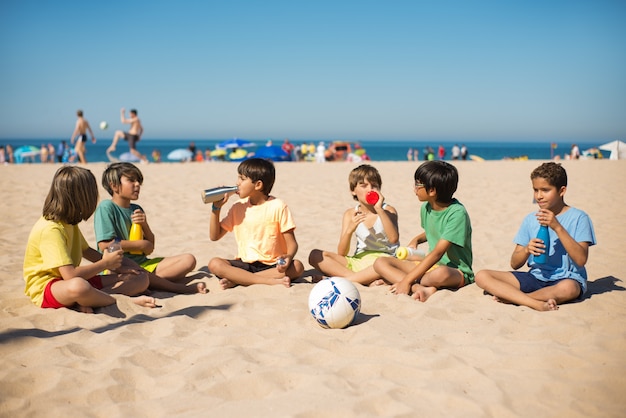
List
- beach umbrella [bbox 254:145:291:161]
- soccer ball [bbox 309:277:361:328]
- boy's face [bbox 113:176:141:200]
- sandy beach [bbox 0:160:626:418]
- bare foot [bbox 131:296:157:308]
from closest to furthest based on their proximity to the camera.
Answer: sandy beach [bbox 0:160:626:418] < soccer ball [bbox 309:277:361:328] < bare foot [bbox 131:296:157:308] < boy's face [bbox 113:176:141:200] < beach umbrella [bbox 254:145:291:161]

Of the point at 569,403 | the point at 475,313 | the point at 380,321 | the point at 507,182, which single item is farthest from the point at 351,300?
the point at 507,182

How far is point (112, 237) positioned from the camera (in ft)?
14.9

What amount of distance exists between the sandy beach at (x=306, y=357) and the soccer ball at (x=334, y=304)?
3.4 inches

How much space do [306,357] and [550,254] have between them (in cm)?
225

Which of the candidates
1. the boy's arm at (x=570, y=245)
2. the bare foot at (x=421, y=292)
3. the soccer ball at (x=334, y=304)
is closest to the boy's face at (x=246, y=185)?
the soccer ball at (x=334, y=304)

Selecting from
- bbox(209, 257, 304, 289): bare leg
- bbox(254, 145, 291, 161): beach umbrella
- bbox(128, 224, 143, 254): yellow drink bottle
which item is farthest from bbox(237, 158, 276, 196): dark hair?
bbox(254, 145, 291, 161): beach umbrella

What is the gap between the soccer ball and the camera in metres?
3.59

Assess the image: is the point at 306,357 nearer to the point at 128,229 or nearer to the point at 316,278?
the point at 316,278

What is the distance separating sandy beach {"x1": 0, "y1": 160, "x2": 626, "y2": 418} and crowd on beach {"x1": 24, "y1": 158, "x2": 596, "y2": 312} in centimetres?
16

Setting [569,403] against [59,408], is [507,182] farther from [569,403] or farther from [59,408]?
[59,408]

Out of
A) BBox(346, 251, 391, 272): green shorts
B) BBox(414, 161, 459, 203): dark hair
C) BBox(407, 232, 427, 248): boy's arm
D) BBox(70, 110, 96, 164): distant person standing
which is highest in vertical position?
BBox(70, 110, 96, 164): distant person standing

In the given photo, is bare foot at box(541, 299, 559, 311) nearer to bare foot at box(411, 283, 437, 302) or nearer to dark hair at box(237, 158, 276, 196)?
bare foot at box(411, 283, 437, 302)

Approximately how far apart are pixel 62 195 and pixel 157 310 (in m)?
1.12

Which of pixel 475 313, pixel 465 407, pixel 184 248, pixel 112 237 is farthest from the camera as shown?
pixel 184 248
